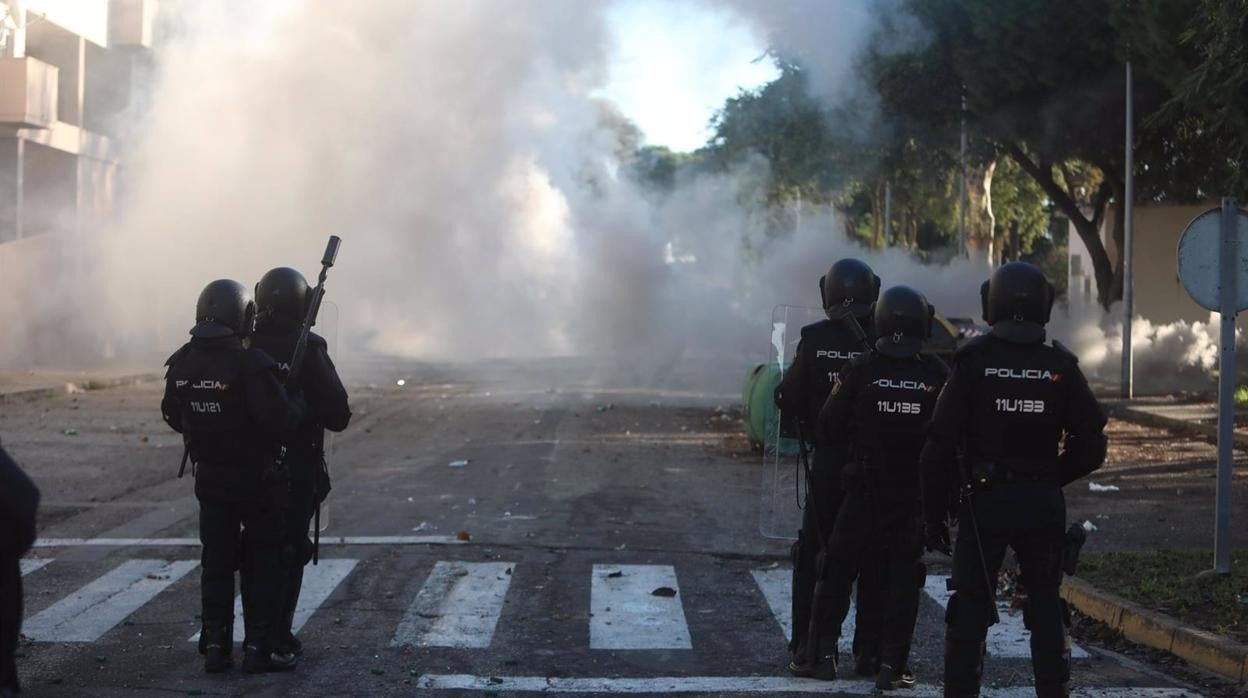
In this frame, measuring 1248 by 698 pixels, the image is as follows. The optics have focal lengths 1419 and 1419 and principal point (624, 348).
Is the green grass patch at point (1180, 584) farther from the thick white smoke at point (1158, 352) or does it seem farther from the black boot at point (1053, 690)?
the thick white smoke at point (1158, 352)

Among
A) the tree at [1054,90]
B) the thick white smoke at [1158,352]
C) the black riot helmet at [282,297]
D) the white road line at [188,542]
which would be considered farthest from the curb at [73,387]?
the thick white smoke at [1158,352]

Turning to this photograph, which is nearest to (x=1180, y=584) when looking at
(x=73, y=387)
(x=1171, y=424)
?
(x=1171, y=424)

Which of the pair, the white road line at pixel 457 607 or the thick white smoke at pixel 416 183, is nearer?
the white road line at pixel 457 607

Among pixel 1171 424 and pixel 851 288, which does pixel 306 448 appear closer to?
pixel 851 288

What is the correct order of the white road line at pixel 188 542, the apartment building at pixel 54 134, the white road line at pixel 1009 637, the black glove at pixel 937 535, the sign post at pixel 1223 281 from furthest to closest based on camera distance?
the apartment building at pixel 54 134 → the white road line at pixel 188 542 → the sign post at pixel 1223 281 → the white road line at pixel 1009 637 → the black glove at pixel 937 535

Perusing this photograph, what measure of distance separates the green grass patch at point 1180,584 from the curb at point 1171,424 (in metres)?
8.95

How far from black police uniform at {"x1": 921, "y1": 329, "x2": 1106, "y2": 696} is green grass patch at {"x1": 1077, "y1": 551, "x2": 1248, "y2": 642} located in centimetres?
207

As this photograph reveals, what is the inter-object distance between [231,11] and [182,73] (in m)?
1.91

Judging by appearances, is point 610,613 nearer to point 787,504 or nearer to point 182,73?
point 787,504

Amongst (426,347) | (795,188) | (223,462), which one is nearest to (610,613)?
(223,462)

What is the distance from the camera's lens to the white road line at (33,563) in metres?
9.13

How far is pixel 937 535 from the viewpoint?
5.73 meters

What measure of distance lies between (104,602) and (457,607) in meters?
2.03

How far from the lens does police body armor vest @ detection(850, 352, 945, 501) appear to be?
6125 mm
